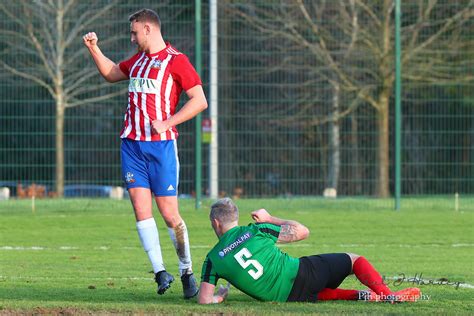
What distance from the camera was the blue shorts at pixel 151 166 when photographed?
30.5 feet

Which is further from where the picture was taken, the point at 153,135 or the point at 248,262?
the point at 153,135

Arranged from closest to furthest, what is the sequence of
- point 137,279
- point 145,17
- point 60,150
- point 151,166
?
point 151,166 → point 145,17 → point 137,279 → point 60,150

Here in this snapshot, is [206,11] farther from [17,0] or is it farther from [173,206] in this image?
[173,206]

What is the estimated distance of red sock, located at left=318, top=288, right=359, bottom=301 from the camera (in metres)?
8.69

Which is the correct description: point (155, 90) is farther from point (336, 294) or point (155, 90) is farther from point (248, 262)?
point (336, 294)

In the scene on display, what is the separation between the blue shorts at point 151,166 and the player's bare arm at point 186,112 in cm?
19

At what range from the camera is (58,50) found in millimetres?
22844

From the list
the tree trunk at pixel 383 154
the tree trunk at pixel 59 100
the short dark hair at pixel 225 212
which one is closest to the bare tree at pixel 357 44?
the tree trunk at pixel 383 154

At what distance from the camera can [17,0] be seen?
869 inches

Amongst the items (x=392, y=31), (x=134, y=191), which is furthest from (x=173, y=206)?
(x=392, y=31)

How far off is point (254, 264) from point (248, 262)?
43mm

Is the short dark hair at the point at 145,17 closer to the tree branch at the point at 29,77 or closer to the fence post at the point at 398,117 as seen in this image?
the tree branch at the point at 29,77

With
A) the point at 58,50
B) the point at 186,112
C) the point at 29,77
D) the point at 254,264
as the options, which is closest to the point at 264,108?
the point at 58,50

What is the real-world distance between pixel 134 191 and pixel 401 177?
1354 cm
